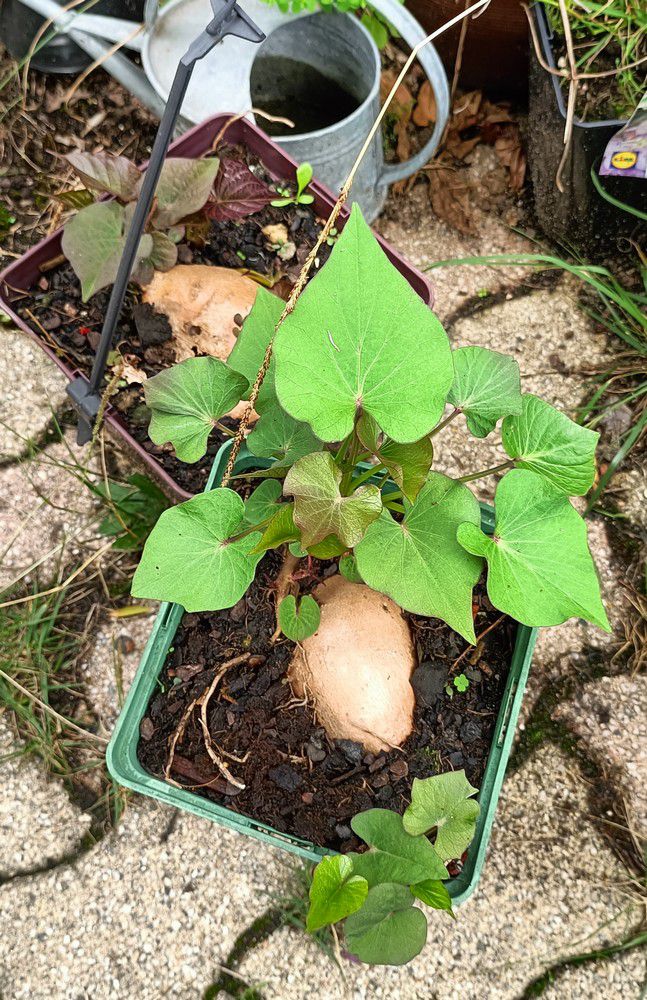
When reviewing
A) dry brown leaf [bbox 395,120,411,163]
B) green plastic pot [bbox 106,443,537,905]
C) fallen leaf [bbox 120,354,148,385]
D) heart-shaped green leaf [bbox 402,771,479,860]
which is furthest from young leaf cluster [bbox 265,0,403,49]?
heart-shaped green leaf [bbox 402,771,479,860]

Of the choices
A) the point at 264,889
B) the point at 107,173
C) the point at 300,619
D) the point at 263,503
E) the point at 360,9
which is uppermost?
the point at 360,9

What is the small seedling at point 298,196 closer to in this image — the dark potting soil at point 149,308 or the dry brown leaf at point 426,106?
the dark potting soil at point 149,308

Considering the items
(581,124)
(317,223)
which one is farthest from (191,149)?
(581,124)

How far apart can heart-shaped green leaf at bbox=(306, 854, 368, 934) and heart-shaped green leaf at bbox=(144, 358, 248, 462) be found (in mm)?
429

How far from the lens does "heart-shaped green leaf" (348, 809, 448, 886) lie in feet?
2.58

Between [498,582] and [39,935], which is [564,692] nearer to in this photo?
[498,582]

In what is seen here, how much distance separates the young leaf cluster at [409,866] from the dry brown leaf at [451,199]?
1056 millimetres

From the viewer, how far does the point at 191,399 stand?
0.81 meters

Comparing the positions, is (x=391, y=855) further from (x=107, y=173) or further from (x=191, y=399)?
(x=107, y=173)

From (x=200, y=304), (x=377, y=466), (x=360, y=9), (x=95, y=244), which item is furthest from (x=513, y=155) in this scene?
(x=377, y=466)

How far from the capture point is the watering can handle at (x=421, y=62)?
1.00 meters

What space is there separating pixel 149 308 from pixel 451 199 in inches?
26.7

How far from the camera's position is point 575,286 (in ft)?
4.68

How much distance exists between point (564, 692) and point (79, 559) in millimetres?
827
